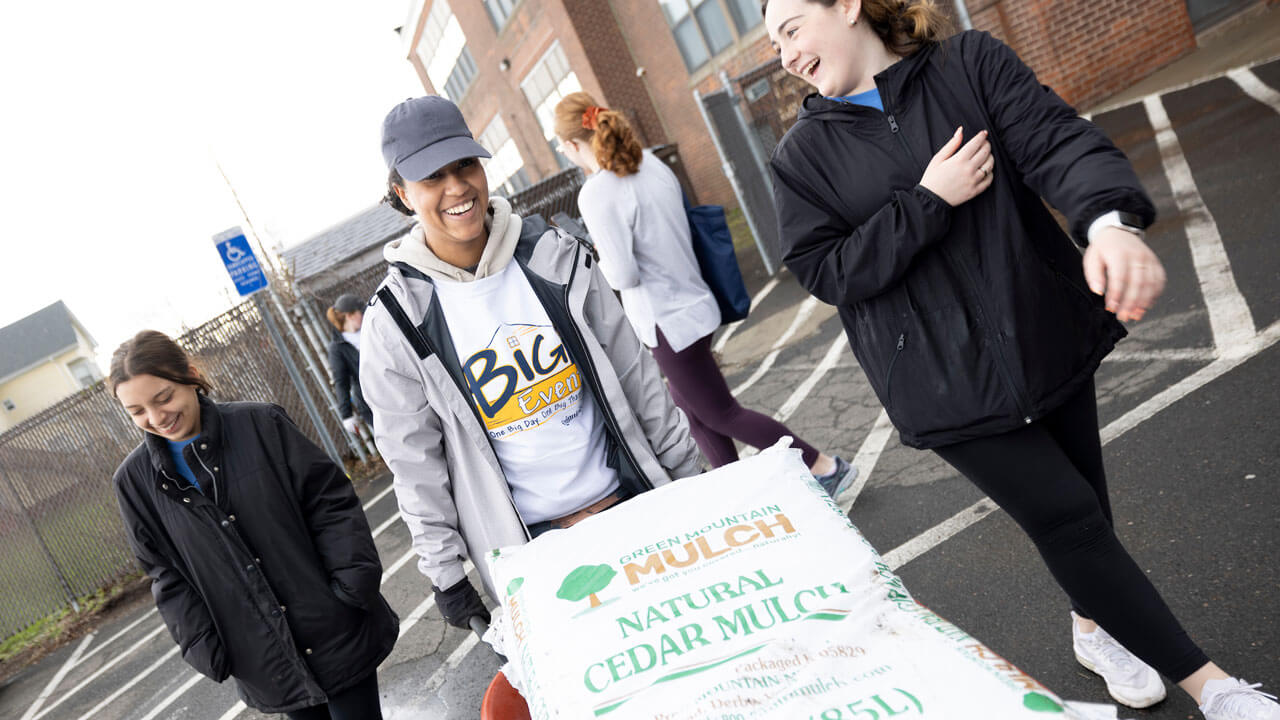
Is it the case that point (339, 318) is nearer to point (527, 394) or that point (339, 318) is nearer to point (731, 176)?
point (731, 176)

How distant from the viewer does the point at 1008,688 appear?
124 cm

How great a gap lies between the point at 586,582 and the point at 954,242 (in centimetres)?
125

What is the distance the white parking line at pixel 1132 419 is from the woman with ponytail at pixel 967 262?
5.73 ft

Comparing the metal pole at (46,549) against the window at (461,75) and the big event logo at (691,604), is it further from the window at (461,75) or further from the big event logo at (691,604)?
the window at (461,75)

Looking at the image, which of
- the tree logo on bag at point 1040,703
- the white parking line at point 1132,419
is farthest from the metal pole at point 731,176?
Result: the tree logo on bag at point 1040,703

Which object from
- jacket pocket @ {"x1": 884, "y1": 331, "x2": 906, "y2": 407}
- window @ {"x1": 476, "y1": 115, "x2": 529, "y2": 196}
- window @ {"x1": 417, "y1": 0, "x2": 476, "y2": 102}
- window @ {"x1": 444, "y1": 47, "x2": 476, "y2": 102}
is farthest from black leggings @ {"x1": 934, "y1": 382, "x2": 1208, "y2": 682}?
window @ {"x1": 444, "y1": 47, "x2": 476, "y2": 102}

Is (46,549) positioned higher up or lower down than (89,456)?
lower down

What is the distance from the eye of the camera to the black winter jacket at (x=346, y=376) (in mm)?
7664

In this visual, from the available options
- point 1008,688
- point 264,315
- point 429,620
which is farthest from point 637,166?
point 264,315

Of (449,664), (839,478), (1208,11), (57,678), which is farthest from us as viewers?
(1208,11)

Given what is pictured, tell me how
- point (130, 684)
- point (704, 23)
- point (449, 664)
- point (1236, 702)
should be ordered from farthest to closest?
1. point (704, 23)
2. point (130, 684)
3. point (449, 664)
4. point (1236, 702)

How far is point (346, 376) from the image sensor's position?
7.94 metres

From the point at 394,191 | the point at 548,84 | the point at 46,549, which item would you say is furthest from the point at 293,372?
the point at 548,84

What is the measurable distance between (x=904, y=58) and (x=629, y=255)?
204 centimetres
